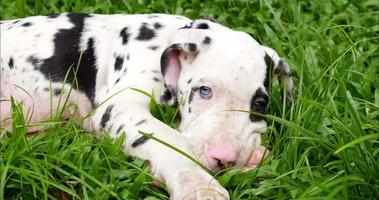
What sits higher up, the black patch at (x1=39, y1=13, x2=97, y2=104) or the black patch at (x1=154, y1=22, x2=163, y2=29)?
the black patch at (x1=154, y1=22, x2=163, y2=29)

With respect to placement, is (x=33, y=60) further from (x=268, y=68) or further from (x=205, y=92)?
(x=268, y=68)

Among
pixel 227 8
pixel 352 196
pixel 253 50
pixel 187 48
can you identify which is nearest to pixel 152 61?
pixel 187 48

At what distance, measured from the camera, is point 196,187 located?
3404mm

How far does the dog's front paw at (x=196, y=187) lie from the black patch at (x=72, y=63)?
125cm

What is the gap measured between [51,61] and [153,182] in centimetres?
135

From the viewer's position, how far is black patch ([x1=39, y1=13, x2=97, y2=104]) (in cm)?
453

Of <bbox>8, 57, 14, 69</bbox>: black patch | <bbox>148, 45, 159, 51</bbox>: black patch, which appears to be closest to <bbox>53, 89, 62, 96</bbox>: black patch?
<bbox>8, 57, 14, 69</bbox>: black patch

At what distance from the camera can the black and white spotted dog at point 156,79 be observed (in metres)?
3.69

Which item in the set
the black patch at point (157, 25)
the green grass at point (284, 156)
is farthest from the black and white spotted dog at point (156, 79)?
the green grass at point (284, 156)

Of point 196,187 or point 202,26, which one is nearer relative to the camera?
point 196,187

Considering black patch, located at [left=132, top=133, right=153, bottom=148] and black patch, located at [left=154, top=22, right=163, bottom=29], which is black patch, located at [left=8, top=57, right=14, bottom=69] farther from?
black patch, located at [left=132, top=133, right=153, bottom=148]

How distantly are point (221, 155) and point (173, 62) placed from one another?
2.59 feet

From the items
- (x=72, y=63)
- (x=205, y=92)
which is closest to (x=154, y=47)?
(x=72, y=63)

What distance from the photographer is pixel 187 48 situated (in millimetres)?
4082
